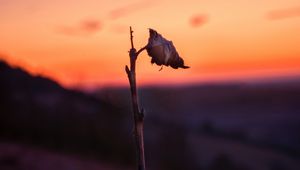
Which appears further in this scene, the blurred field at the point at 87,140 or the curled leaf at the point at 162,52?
the blurred field at the point at 87,140

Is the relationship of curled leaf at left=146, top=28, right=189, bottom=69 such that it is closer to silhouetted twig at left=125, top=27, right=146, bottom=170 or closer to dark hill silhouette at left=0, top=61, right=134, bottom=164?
silhouetted twig at left=125, top=27, right=146, bottom=170

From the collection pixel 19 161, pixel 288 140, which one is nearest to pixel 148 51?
pixel 19 161

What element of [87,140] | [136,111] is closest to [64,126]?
[87,140]

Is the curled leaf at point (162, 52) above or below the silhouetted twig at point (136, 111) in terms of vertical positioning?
above

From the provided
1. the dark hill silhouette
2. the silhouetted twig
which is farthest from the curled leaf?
the dark hill silhouette

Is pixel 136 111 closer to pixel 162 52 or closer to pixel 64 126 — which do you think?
pixel 162 52

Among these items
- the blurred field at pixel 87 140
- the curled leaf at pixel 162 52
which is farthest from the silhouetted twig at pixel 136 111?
the blurred field at pixel 87 140

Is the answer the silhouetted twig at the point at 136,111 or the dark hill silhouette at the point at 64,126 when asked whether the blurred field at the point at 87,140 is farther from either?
the silhouetted twig at the point at 136,111

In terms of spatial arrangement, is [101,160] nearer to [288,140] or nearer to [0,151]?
[0,151]

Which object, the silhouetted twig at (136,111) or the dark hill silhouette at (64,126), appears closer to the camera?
the silhouetted twig at (136,111)
